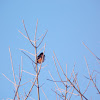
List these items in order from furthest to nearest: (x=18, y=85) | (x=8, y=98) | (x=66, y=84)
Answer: (x=66, y=84) < (x=8, y=98) < (x=18, y=85)

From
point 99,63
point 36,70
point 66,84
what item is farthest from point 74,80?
point 36,70

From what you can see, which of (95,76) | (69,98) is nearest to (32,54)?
(69,98)

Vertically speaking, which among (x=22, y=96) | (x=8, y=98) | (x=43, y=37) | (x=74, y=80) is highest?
(x=43, y=37)

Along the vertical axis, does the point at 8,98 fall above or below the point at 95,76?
below

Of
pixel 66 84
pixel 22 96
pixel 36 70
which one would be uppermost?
pixel 66 84

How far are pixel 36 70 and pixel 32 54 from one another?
400mm

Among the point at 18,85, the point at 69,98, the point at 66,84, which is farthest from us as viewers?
the point at 69,98

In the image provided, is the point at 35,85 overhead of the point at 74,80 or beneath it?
beneath

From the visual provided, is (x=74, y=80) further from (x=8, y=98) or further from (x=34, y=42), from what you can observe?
(x=8, y=98)

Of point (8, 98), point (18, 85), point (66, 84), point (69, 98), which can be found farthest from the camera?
point (69, 98)

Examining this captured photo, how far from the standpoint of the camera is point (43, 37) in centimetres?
279

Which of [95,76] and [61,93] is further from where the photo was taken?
[95,76]

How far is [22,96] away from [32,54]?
962 millimetres

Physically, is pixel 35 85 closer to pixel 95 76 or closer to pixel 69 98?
pixel 69 98
